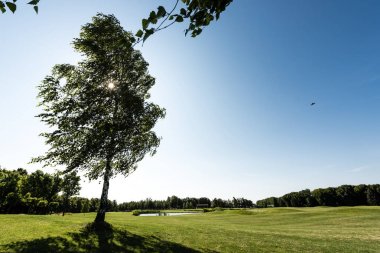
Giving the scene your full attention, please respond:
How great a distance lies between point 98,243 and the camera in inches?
663

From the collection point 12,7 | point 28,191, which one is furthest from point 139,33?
point 28,191

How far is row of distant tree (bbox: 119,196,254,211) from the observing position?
180600 mm

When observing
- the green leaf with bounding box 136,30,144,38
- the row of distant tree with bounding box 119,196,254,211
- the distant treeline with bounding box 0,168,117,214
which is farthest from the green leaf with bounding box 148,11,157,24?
the row of distant tree with bounding box 119,196,254,211

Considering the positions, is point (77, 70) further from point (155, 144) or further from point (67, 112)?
point (155, 144)

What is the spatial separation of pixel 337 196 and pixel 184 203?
10106cm

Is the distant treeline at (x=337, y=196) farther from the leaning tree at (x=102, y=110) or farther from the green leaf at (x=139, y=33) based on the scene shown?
the green leaf at (x=139, y=33)

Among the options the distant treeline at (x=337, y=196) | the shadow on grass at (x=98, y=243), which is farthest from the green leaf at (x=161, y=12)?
the distant treeline at (x=337, y=196)

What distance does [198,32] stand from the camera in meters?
5.02

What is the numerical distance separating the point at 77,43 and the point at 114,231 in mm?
15577

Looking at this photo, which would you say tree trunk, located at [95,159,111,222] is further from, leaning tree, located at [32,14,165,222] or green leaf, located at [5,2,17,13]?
green leaf, located at [5,2,17,13]

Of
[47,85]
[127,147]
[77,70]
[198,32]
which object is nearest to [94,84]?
[77,70]

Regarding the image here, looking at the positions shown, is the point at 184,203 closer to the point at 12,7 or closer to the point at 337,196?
the point at 337,196

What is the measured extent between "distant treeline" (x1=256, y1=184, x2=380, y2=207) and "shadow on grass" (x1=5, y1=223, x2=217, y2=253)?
124m

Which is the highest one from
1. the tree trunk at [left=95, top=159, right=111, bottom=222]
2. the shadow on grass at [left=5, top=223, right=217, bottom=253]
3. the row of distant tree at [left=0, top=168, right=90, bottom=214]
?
the row of distant tree at [left=0, top=168, right=90, bottom=214]
